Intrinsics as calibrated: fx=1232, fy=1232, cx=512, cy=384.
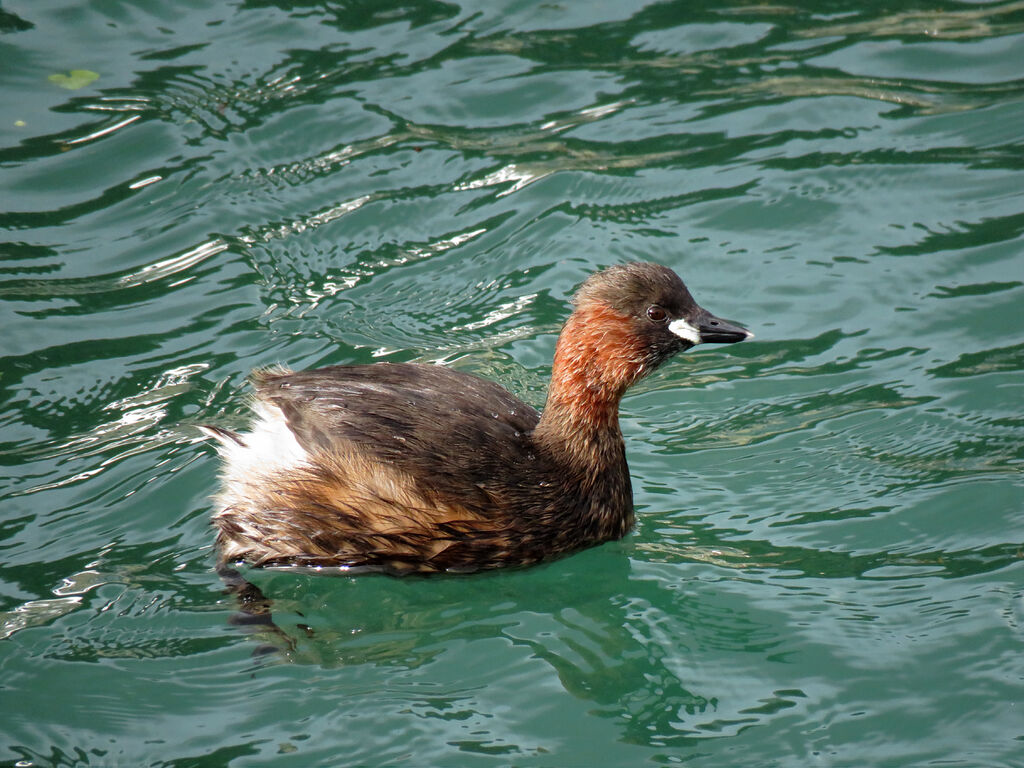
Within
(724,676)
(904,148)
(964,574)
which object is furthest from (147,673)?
(904,148)

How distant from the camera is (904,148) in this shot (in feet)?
24.5

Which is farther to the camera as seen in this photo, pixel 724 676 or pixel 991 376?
pixel 991 376

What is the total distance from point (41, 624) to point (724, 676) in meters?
2.56

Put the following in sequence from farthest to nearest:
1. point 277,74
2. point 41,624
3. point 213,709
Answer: point 277,74 < point 41,624 < point 213,709

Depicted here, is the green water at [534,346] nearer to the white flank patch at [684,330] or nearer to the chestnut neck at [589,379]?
the chestnut neck at [589,379]

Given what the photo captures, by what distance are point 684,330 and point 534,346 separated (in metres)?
1.22

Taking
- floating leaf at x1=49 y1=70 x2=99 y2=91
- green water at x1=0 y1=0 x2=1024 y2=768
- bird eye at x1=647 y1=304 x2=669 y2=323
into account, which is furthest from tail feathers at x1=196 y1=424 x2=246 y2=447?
floating leaf at x1=49 y1=70 x2=99 y2=91

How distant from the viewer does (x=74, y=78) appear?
7.90 metres

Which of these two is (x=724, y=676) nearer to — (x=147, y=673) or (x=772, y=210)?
(x=147, y=673)

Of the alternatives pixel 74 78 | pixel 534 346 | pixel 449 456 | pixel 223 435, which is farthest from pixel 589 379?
pixel 74 78

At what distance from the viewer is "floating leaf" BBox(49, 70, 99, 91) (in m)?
7.84

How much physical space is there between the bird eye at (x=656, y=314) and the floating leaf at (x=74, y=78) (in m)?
4.47

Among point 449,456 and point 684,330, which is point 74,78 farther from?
point 684,330

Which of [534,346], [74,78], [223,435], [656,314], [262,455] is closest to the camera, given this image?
[262,455]
